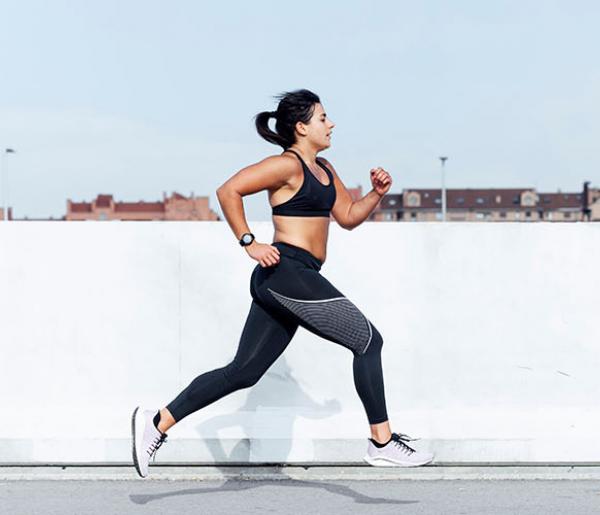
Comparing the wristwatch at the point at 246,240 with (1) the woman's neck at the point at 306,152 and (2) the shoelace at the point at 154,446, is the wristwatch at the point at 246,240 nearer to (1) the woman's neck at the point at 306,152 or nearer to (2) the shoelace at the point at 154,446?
(1) the woman's neck at the point at 306,152

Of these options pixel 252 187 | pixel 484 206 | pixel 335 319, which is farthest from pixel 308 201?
pixel 484 206

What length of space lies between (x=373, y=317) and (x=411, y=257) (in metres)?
0.37

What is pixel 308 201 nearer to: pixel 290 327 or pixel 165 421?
pixel 290 327

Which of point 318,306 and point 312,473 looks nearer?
point 318,306

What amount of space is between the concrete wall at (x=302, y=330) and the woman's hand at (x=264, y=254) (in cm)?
124

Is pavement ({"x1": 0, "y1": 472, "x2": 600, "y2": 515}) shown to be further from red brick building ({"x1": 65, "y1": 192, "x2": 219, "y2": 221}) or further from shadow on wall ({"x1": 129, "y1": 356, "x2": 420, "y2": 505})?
red brick building ({"x1": 65, "y1": 192, "x2": 219, "y2": 221})

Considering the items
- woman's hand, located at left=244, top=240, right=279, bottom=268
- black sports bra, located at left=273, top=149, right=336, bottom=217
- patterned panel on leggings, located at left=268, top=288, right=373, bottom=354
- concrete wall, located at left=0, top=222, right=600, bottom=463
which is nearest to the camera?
woman's hand, located at left=244, top=240, right=279, bottom=268

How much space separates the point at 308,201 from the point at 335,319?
1.69 ft

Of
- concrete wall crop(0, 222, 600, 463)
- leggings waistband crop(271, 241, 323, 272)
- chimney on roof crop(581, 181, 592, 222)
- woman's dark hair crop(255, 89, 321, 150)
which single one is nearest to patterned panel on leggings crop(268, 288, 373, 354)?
leggings waistband crop(271, 241, 323, 272)

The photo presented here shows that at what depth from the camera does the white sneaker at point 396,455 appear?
15.8ft

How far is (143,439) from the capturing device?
491cm

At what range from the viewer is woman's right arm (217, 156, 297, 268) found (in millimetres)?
4680

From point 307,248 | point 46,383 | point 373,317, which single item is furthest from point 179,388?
point 307,248

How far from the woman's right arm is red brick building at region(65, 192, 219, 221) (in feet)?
470
